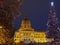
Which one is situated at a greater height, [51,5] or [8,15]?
[51,5]

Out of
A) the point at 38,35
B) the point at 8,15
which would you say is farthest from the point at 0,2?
the point at 38,35

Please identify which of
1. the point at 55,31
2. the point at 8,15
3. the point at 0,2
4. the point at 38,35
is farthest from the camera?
the point at 38,35

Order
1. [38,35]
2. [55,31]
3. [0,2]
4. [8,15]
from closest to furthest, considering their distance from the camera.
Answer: [0,2]
[8,15]
[55,31]
[38,35]

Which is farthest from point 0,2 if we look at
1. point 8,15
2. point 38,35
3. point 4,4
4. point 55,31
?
point 38,35

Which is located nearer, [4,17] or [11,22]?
[4,17]

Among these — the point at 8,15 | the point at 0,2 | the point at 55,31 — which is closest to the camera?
the point at 0,2

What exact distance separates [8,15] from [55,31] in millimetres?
21317

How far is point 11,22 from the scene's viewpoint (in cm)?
1109

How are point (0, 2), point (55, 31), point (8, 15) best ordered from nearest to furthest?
point (0, 2) < point (8, 15) < point (55, 31)

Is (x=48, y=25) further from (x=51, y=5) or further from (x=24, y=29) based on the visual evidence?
(x=24, y=29)

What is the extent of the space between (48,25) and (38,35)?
12.3 m

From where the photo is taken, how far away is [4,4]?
392 inches

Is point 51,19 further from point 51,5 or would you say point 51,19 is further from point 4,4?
point 4,4

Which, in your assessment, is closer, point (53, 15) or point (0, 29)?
point (0, 29)
